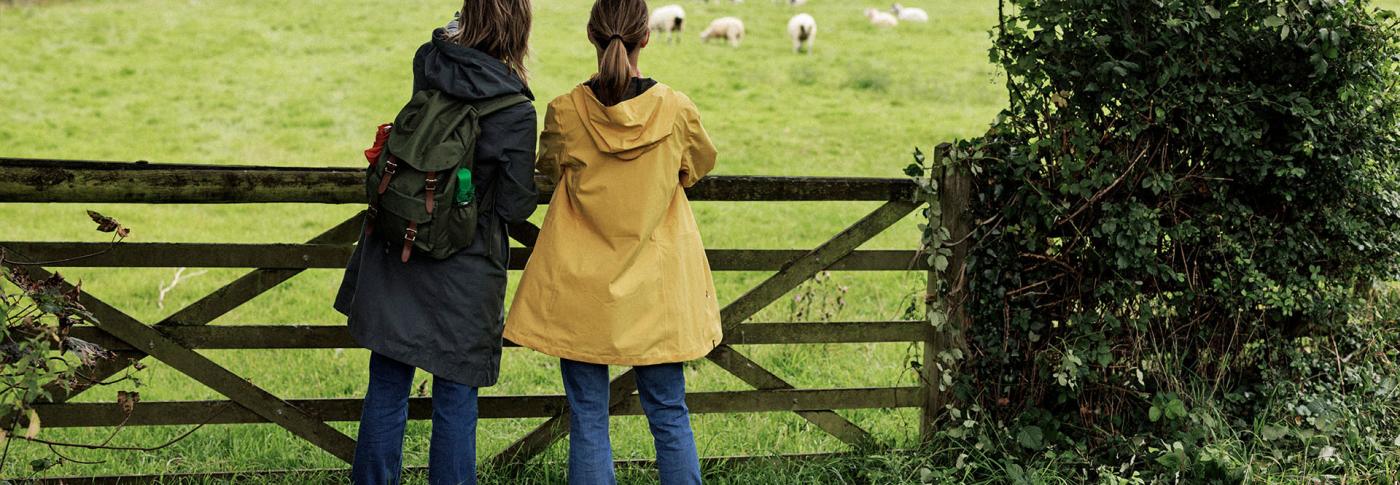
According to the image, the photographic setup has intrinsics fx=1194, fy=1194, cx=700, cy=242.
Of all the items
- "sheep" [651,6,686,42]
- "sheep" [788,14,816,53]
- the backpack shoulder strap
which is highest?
"sheep" [651,6,686,42]

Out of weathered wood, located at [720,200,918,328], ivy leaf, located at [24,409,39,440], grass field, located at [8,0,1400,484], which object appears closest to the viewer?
ivy leaf, located at [24,409,39,440]

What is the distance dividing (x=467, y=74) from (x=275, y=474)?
6.22 ft

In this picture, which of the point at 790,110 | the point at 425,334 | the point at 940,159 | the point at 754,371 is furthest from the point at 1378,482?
the point at 790,110

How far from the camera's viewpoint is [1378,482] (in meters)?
4.54

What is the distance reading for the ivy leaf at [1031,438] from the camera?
4.55 metres

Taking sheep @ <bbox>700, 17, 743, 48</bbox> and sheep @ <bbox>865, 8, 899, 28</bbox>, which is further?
sheep @ <bbox>865, 8, 899, 28</bbox>

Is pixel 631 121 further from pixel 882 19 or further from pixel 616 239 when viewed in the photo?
pixel 882 19

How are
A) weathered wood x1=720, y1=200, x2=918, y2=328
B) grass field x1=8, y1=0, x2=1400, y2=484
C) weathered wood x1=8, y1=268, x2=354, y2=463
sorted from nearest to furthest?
weathered wood x1=8, y1=268, x2=354, y2=463
weathered wood x1=720, y1=200, x2=918, y2=328
grass field x1=8, y1=0, x2=1400, y2=484

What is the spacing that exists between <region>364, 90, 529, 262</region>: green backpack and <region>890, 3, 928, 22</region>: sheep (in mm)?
21943

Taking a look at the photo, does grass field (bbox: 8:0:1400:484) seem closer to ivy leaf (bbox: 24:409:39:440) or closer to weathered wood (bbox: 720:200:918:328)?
weathered wood (bbox: 720:200:918:328)

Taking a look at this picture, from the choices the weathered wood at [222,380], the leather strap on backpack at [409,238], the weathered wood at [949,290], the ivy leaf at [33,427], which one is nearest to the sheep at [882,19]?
the weathered wood at [949,290]

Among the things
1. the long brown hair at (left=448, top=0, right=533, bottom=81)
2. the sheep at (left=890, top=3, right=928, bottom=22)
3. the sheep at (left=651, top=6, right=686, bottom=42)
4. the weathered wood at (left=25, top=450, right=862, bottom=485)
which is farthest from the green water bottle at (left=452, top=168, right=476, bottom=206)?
the sheep at (left=890, top=3, right=928, bottom=22)

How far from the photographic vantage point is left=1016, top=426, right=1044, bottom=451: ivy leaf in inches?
179

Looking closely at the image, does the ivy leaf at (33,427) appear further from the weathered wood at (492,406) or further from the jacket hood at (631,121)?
the jacket hood at (631,121)
